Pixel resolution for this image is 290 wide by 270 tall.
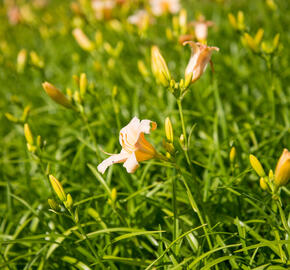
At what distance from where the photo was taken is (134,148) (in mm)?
1252

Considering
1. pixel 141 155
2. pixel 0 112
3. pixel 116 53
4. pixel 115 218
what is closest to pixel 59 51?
pixel 0 112

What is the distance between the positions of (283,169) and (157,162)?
789 mm

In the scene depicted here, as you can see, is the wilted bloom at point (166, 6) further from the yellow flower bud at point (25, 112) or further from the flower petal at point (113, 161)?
the flower petal at point (113, 161)

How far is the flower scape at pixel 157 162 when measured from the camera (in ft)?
4.20

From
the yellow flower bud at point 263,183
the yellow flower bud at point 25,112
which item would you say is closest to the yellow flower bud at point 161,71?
the yellow flower bud at point 263,183

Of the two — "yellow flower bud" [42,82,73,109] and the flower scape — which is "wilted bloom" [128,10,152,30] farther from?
"yellow flower bud" [42,82,73,109]

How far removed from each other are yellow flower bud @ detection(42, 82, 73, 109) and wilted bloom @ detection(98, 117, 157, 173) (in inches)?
24.4

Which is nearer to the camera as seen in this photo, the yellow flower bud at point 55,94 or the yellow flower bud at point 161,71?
the yellow flower bud at point 161,71

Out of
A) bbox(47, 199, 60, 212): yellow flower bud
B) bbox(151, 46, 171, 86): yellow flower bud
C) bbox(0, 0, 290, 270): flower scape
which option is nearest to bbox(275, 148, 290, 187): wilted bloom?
bbox(0, 0, 290, 270): flower scape

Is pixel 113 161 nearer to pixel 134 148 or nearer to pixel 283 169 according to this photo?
pixel 134 148

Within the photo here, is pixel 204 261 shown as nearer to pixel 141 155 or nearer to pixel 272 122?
pixel 141 155

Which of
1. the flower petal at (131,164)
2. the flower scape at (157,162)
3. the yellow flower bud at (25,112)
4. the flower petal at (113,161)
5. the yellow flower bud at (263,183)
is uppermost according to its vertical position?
the flower petal at (131,164)

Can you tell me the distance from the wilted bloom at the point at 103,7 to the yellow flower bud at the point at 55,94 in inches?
85.0

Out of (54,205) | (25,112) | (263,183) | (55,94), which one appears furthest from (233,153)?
(25,112)
